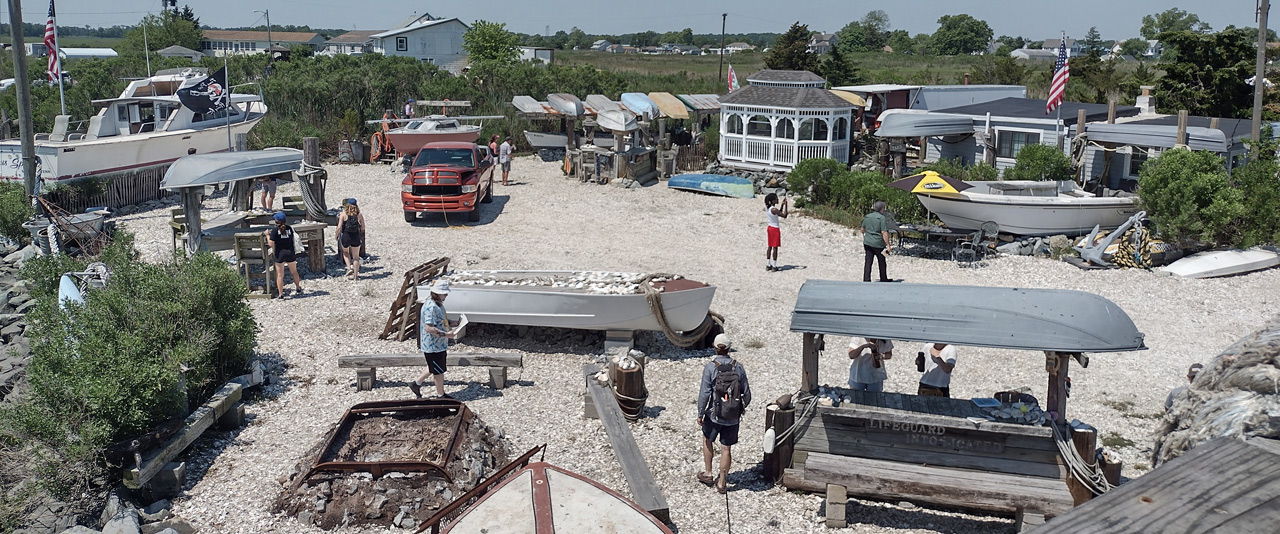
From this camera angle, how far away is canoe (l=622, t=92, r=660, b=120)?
30781mm

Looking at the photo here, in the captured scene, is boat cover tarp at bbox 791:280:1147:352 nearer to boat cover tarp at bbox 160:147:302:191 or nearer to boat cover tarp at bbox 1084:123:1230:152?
boat cover tarp at bbox 160:147:302:191

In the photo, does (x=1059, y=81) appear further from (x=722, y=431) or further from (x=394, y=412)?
(x=394, y=412)

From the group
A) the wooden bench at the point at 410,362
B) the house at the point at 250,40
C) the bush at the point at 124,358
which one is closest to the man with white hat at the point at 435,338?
the wooden bench at the point at 410,362

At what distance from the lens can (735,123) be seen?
1170 inches

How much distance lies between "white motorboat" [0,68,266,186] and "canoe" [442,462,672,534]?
781 inches

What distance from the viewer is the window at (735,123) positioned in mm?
29594

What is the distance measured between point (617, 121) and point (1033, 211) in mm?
12134

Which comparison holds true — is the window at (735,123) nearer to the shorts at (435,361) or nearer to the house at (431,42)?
the shorts at (435,361)

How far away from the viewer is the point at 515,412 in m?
10.9

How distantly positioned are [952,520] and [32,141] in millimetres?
20747

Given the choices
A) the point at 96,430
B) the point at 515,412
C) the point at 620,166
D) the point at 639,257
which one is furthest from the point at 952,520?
the point at 620,166

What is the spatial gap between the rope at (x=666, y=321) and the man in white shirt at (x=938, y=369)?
12.1 ft

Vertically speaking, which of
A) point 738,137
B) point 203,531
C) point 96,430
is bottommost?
point 203,531

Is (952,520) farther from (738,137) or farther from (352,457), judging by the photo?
(738,137)
